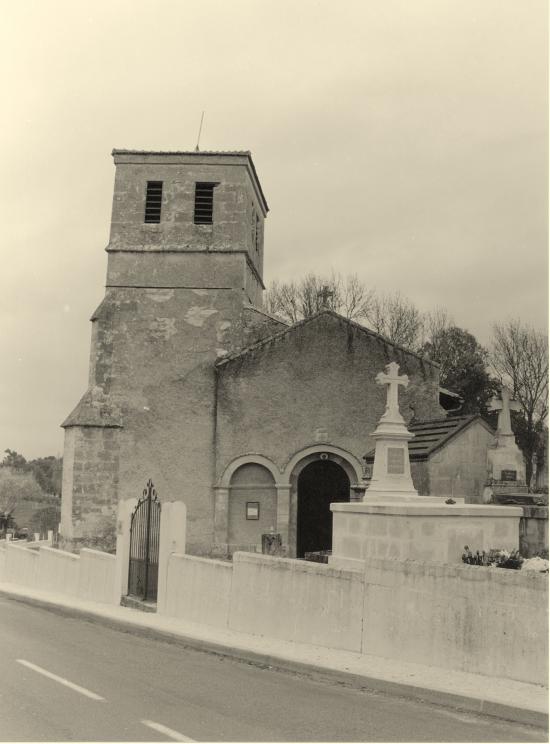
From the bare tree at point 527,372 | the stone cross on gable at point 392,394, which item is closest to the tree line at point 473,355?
the bare tree at point 527,372

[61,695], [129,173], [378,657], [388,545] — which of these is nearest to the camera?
[61,695]

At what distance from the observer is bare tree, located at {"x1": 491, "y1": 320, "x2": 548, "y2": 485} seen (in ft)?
103

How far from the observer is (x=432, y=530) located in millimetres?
10094

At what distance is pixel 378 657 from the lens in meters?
8.56

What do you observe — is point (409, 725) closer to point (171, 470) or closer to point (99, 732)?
point (99, 732)

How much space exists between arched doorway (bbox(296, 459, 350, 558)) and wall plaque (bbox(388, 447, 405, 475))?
399 inches

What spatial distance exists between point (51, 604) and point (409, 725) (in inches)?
391

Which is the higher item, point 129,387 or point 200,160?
point 200,160

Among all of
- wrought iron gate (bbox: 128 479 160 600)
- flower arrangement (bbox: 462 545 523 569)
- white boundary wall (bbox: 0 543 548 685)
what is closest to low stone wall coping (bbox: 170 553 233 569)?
white boundary wall (bbox: 0 543 548 685)

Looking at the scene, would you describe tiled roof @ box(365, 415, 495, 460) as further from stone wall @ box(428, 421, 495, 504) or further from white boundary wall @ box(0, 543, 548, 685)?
white boundary wall @ box(0, 543, 548, 685)

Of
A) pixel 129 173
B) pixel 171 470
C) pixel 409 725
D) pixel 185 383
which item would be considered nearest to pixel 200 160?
pixel 129 173

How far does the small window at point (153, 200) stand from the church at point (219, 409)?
1291mm

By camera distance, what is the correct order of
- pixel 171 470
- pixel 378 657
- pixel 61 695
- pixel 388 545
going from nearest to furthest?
pixel 61 695 < pixel 378 657 < pixel 388 545 < pixel 171 470

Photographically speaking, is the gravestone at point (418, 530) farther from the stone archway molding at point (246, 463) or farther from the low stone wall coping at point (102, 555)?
the stone archway molding at point (246, 463)
